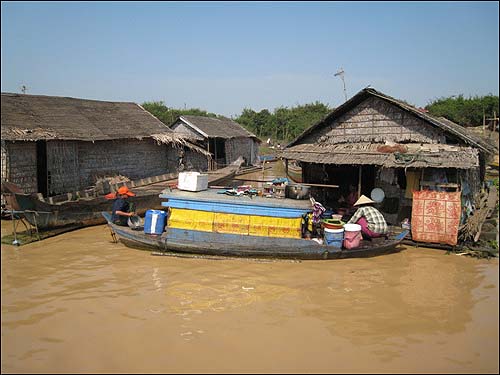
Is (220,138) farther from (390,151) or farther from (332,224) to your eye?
(332,224)

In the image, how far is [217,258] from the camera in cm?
859

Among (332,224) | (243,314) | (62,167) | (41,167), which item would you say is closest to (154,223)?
(243,314)

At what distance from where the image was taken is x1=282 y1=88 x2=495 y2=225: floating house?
31.9 ft

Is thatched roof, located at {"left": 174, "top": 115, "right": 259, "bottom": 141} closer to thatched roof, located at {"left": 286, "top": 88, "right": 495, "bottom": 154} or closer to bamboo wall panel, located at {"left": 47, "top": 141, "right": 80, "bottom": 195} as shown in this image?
bamboo wall panel, located at {"left": 47, "top": 141, "right": 80, "bottom": 195}

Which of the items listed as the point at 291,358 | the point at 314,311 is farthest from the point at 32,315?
the point at 314,311

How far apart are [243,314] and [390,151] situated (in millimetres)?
6432

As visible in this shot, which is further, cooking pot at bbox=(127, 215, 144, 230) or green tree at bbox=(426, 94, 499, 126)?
green tree at bbox=(426, 94, 499, 126)

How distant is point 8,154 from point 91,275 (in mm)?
6332

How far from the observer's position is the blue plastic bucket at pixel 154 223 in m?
9.11

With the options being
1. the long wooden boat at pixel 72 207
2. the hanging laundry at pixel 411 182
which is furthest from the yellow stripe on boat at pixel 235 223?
the hanging laundry at pixel 411 182

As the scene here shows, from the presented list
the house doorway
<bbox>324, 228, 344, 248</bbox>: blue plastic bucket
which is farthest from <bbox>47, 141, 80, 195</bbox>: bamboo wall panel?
<bbox>324, 228, 344, 248</bbox>: blue plastic bucket

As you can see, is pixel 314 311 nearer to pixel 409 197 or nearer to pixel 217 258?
pixel 217 258

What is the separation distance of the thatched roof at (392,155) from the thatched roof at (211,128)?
10.9 m

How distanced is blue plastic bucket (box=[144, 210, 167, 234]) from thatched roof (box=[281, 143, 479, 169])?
4374 millimetres
